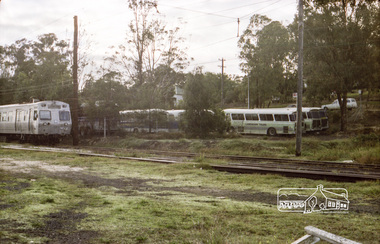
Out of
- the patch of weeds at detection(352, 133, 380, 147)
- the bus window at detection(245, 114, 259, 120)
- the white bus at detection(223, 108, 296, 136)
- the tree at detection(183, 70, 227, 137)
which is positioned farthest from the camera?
the bus window at detection(245, 114, 259, 120)

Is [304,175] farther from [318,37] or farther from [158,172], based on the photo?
[318,37]

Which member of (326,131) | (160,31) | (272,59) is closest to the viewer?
(326,131)

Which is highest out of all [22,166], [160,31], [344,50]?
[160,31]

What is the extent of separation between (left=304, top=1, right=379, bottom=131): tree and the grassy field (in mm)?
25530

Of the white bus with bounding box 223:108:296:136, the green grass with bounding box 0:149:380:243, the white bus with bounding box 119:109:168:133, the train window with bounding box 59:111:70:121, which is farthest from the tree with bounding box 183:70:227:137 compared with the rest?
the green grass with bounding box 0:149:380:243

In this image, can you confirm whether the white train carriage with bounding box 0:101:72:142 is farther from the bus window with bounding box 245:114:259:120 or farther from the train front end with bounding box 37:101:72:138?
→ the bus window with bounding box 245:114:259:120

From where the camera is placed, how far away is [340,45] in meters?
31.8

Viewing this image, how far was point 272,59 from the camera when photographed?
48.1 meters

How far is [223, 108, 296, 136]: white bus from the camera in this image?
104ft

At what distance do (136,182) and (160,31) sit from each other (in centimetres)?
3047

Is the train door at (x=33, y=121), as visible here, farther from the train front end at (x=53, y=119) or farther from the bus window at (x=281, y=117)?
the bus window at (x=281, y=117)

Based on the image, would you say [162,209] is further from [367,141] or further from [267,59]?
[267,59]

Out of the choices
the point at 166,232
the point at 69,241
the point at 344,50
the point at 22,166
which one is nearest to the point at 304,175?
the point at 166,232

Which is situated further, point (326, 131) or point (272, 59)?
point (272, 59)
